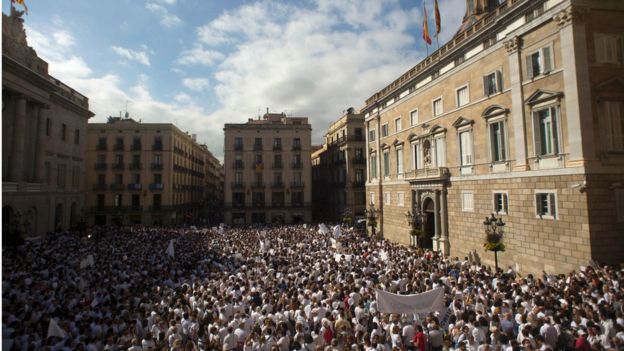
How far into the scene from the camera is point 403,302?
10805mm

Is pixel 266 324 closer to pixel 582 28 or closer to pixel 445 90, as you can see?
pixel 582 28

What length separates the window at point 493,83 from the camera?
2027cm

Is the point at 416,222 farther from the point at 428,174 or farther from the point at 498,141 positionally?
the point at 498,141

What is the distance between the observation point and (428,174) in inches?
1039

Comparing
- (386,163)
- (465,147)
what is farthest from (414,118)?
(465,147)

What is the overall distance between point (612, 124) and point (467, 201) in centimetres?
873

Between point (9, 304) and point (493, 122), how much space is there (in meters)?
22.9

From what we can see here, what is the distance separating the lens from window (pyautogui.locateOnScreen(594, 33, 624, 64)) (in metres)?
16.0

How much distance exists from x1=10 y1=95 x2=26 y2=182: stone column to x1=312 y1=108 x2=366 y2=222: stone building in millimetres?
30544

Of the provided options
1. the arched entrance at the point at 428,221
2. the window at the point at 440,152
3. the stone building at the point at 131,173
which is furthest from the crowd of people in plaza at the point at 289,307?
the stone building at the point at 131,173

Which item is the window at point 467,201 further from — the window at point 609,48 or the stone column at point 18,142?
the stone column at point 18,142

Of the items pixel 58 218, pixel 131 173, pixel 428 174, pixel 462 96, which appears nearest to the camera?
pixel 462 96

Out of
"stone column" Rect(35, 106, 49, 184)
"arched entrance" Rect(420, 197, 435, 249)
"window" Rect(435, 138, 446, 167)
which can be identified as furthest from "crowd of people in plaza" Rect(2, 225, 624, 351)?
"stone column" Rect(35, 106, 49, 184)

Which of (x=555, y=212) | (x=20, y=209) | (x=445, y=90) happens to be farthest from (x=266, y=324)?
(x=20, y=209)
